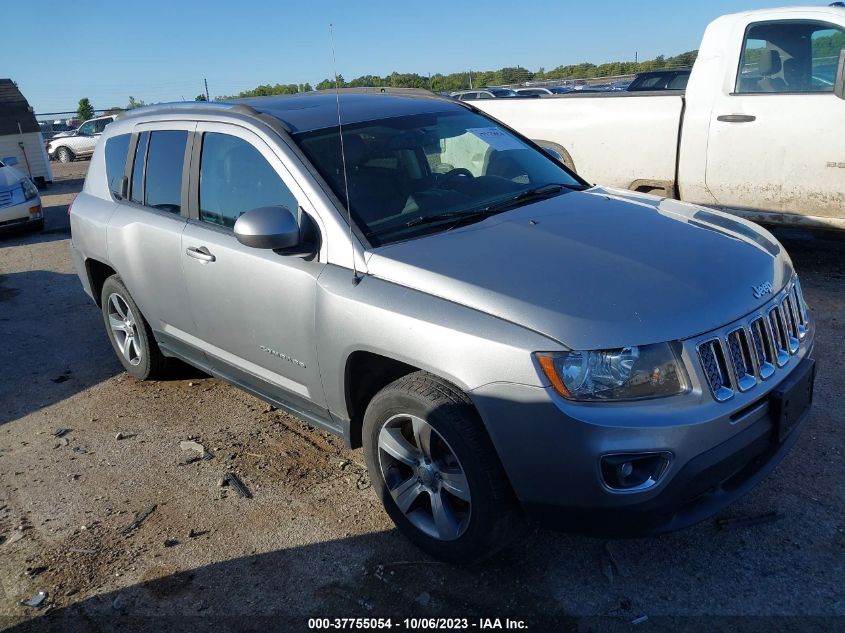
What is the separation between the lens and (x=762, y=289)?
9.64 ft

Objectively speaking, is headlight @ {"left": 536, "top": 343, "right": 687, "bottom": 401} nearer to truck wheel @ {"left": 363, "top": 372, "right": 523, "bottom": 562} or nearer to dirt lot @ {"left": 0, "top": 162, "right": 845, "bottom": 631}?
truck wheel @ {"left": 363, "top": 372, "right": 523, "bottom": 562}

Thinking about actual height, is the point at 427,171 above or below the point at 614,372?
above

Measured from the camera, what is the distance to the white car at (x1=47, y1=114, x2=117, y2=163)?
28.6 meters

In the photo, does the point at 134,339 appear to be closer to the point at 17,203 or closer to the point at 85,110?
the point at 17,203

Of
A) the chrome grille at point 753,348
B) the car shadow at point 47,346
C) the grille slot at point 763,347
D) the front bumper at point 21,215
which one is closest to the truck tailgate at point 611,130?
the chrome grille at point 753,348

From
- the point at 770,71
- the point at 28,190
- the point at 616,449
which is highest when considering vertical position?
the point at 770,71

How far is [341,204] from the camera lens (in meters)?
3.36

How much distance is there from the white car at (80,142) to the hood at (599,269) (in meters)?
28.8

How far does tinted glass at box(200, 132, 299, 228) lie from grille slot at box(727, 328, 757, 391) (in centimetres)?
199

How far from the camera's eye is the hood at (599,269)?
2.59m

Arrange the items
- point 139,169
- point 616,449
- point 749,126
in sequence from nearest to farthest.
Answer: point 616,449
point 139,169
point 749,126

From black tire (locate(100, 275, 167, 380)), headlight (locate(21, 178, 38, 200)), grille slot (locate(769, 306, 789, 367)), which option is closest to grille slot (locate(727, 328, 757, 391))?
grille slot (locate(769, 306, 789, 367))

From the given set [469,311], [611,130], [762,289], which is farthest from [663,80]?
[469,311]

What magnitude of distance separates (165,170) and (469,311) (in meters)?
2.62
